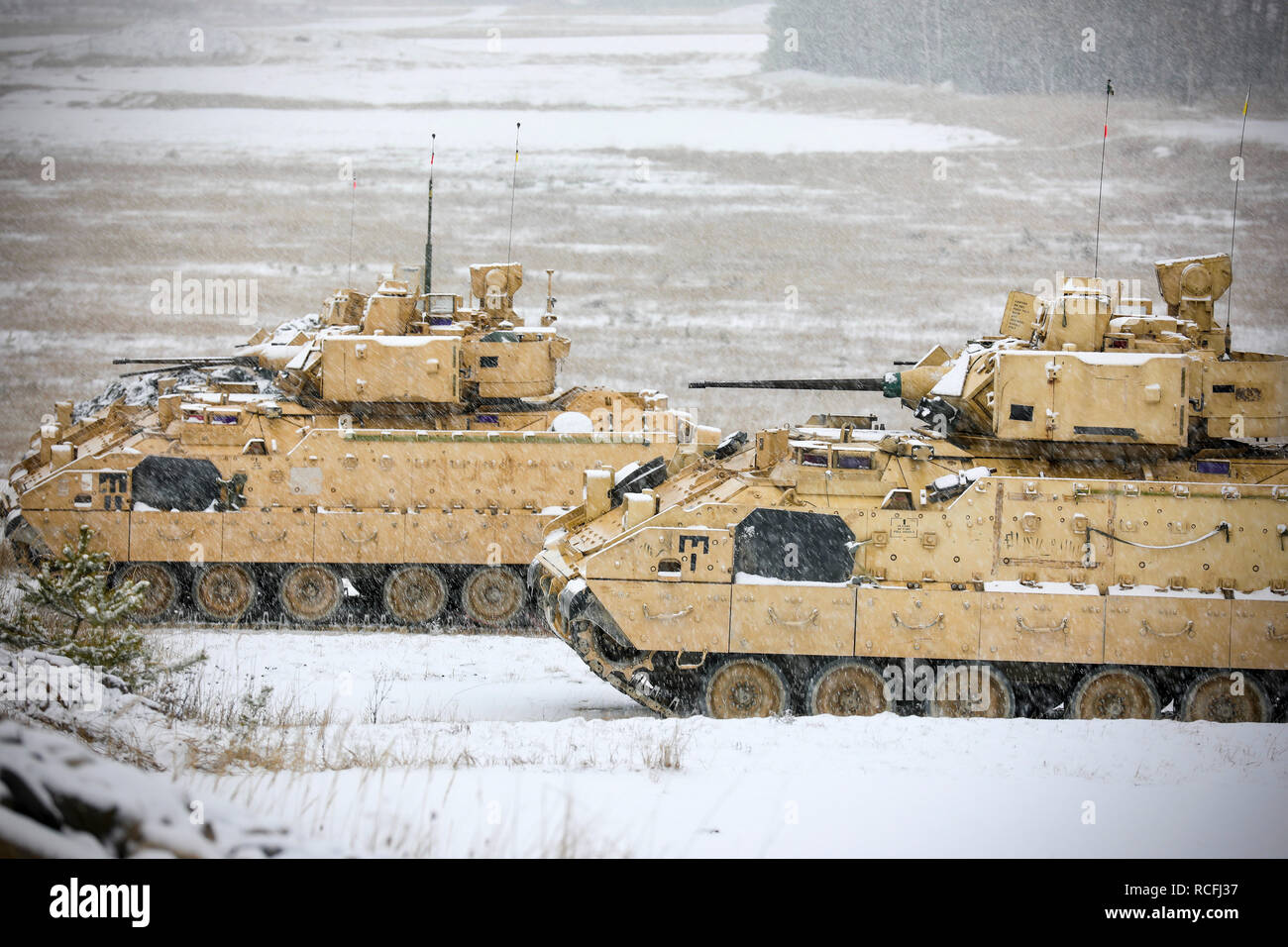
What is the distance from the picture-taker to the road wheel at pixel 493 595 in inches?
691

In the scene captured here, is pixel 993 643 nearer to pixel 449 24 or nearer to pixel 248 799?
pixel 248 799

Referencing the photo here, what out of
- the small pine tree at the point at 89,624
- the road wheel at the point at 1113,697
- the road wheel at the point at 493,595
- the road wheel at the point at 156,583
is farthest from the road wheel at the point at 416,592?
the road wheel at the point at 1113,697

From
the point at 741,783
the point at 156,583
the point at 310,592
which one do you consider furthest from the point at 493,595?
the point at 741,783

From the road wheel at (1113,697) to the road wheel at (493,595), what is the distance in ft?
26.1

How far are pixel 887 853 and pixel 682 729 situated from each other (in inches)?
151

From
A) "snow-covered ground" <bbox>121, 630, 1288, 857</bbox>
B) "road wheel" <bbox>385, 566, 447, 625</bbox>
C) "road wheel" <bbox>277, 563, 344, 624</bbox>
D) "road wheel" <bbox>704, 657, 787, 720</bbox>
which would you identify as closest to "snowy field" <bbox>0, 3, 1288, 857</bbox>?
"road wheel" <bbox>277, 563, 344, 624</bbox>

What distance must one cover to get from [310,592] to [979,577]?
30.8 ft

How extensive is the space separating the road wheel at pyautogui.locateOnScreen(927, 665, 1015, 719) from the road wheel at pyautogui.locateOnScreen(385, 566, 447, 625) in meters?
7.80

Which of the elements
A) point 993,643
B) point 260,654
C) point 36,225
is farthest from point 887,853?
point 36,225

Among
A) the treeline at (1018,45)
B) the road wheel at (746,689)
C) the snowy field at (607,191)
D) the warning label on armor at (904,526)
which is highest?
the treeline at (1018,45)

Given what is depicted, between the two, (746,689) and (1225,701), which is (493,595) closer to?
(746,689)

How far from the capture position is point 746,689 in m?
12.0

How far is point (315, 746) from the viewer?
342 inches

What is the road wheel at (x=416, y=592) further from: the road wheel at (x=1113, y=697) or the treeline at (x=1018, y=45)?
the treeline at (x=1018, y=45)
